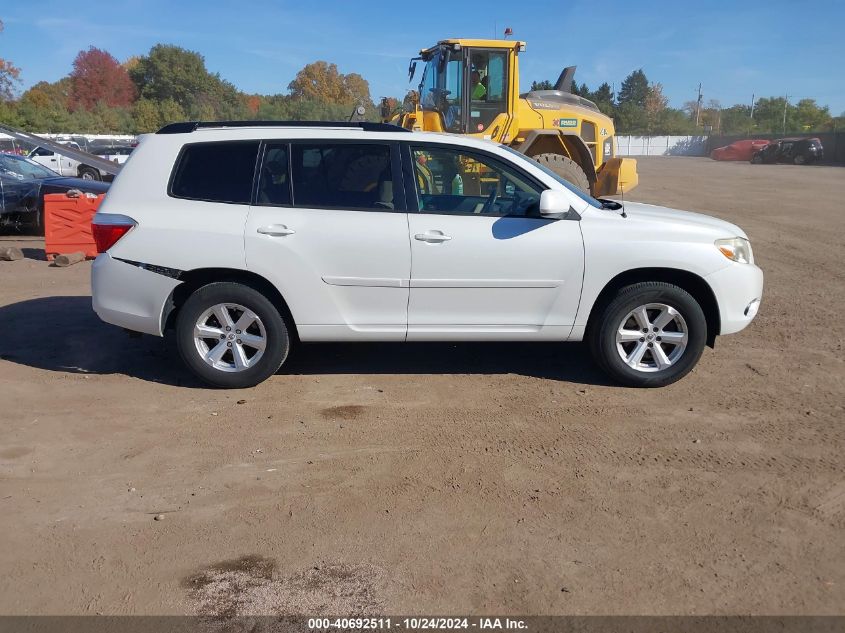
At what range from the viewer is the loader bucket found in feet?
44.0

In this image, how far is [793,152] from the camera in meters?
45.8

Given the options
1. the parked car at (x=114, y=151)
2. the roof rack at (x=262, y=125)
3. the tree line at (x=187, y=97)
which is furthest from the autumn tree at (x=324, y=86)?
the roof rack at (x=262, y=125)

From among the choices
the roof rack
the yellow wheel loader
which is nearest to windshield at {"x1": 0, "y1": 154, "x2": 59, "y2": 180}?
the yellow wheel loader

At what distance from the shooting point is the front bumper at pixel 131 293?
5.39m

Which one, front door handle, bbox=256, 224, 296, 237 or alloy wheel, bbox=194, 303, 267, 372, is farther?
alloy wheel, bbox=194, 303, 267, 372

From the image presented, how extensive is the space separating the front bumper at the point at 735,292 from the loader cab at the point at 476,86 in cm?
821

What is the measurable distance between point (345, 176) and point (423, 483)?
2.44 meters

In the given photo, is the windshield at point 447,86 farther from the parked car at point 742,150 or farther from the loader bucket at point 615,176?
the parked car at point 742,150

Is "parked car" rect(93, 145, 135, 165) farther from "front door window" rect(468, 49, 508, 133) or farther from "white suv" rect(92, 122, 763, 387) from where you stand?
"white suv" rect(92, 122, 763, 387)

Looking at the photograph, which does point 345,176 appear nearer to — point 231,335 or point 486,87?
point 231,335

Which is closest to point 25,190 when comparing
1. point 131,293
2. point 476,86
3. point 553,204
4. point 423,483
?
point 476,86

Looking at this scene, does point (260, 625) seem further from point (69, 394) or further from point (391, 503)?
point (69, 394)

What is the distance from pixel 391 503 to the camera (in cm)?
394

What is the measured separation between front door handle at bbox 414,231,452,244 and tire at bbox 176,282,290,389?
46.7 inches
